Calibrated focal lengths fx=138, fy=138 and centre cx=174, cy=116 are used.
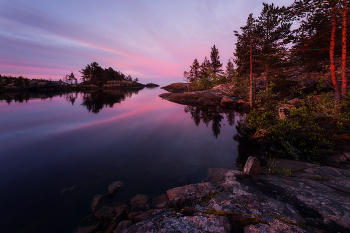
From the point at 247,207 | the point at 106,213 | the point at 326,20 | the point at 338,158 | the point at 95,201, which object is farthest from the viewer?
the point at 326,20

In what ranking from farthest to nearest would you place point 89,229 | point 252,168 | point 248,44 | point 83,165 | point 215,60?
point 215,60
point 248,44
point 83,165
point 252,168
point 89,229

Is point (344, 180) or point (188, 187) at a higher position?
point (344, 180)

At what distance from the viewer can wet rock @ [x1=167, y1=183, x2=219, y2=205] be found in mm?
4921

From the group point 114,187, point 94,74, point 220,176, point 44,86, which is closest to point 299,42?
point 220,176

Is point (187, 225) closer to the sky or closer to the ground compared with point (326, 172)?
closer to the ground

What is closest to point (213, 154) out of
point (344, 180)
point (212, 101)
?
point (344, 180)

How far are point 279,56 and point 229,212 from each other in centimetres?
1283

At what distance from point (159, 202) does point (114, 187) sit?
2338 mm

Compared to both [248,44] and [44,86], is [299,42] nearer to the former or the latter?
[248,44]

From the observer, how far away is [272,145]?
36.0ft

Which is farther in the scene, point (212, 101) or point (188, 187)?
point (212, 101)

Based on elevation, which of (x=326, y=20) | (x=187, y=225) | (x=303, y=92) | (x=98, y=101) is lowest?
(x=187, y=225)

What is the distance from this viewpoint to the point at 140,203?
530 centimetres

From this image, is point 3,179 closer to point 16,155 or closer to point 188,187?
point 16,155
